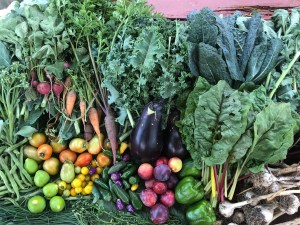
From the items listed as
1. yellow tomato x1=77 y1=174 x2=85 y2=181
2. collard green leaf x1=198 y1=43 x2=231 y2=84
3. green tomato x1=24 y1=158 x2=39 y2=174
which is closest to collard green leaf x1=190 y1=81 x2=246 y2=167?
collard green leaf x1=198 y1=43 x2=231 y2=84

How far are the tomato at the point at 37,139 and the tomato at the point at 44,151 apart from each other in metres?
0.03

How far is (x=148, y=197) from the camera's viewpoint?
6.59ft

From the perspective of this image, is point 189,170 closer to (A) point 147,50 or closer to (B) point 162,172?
(B) point 162,172

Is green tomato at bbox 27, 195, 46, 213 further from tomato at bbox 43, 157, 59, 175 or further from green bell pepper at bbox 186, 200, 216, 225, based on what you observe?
green bell pepper at bbox 186, 200, 216, 225

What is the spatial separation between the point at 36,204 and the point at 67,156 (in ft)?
1.01

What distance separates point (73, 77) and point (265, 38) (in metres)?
1.08

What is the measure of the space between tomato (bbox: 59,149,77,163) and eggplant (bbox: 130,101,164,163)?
14.5 inches

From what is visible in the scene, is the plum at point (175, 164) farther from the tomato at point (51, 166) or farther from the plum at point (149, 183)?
the tomato at point (51, 166)

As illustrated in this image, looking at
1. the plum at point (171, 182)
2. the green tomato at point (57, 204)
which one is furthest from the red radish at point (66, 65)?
the plum at point (171, 182)

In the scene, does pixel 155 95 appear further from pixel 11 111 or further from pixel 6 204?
pixel 6 204

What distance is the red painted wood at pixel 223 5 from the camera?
2756mm

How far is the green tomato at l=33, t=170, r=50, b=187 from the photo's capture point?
210cm

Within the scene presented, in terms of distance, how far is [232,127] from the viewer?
69.5 inches

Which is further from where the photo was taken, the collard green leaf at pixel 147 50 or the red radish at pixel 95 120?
the red radish at pixel 95 120
